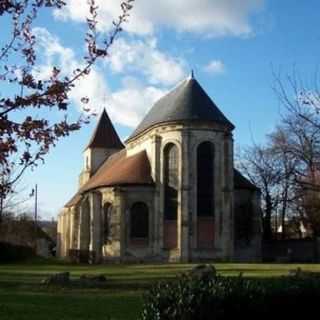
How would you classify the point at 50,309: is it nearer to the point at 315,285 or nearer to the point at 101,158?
the point at 315,285

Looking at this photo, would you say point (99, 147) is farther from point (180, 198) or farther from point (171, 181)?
point (180, 198)

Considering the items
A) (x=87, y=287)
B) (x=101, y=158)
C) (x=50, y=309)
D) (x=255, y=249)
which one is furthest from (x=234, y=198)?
(x=50, y=309)

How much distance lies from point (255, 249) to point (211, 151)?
392 inches

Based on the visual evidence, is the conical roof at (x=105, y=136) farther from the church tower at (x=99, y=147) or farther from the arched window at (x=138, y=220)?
the arched window at (x=138, y=220)

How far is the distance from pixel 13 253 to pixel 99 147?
27.0 m

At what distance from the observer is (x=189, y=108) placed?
178 feet

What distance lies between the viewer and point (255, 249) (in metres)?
56.5

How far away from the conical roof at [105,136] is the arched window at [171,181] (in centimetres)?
2854

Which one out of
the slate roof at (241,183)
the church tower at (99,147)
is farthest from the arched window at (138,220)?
the church tower at (99,147)

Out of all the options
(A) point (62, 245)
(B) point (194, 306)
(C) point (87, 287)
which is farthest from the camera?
(A) point (62, 245)

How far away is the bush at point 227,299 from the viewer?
8898 millimetres

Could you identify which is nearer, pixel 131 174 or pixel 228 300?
pixel 228 300

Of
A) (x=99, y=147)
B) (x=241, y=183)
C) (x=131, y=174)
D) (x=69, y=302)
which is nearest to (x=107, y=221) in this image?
(x=131, y=174)

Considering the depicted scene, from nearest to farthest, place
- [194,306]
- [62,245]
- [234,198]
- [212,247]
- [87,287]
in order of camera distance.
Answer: [194,306] < [87,287] < [212,247] < [234,198] < [62,245]
